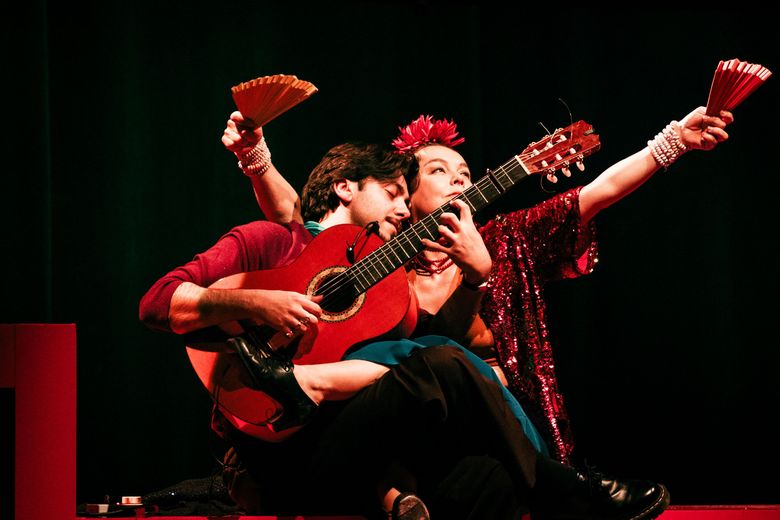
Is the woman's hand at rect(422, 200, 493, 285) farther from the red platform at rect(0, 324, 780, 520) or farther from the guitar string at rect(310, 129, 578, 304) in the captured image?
the red platform at rect(0, 324, 780, 520)

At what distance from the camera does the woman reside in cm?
227

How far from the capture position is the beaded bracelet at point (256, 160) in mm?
2541

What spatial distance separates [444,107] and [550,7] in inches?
22.2

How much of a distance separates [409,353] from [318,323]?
237 mm

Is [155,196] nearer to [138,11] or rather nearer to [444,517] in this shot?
[138,11]

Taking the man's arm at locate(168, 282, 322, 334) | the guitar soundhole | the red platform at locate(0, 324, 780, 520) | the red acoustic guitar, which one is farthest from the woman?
the red platform at locate(0, 324, 780, 520)

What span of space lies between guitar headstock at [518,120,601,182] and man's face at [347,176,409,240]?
404 millimetres

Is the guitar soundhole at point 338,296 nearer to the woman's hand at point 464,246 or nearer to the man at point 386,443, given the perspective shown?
the man at point 386,443

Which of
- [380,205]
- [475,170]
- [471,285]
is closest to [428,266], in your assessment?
[380,205]

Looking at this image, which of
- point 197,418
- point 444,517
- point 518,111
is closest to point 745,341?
point 518,111

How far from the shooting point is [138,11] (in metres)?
3.03

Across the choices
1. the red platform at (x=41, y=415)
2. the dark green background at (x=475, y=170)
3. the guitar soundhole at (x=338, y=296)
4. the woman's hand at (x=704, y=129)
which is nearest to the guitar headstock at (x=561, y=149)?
the woman's hand at (x=704, y=129)

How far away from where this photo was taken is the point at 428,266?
262 cm

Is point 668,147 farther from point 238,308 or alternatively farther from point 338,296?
point 238,308
